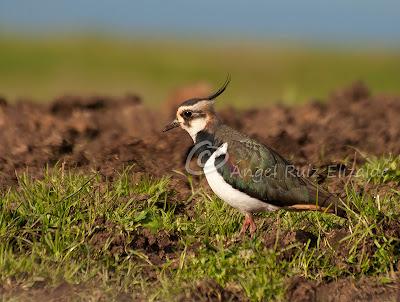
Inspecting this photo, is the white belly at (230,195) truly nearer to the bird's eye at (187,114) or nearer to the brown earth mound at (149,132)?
the bird's eye at (187,114)

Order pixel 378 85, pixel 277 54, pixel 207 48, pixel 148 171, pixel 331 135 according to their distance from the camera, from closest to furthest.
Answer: pixel 148 171, pixel 331 135, pixel 378 85, pixel 277 54, pixel 207 48

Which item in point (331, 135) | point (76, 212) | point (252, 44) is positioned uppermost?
point (76, 212)

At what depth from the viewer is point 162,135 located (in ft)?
32.2

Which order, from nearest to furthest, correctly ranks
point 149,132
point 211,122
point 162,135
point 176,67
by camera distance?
point 211,122 < point 162,135 < point 149,132 < point 176,67

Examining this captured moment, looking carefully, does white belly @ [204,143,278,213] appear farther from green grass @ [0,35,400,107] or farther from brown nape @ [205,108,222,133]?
green grass @ [0,35,400,107]

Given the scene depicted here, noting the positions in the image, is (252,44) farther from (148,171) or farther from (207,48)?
(148,171)

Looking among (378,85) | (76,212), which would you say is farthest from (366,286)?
(378,85)

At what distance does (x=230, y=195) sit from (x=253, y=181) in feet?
0.72

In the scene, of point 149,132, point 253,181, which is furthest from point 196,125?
point 149,132

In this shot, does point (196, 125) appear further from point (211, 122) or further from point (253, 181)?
point (253, 181)

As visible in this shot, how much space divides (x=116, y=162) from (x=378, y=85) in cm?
1460

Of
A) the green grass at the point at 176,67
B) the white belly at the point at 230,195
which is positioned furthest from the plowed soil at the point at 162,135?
the green grass at the point at 176,67

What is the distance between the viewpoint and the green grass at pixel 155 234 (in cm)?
672

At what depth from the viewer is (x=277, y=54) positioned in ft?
85.7
